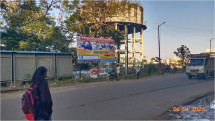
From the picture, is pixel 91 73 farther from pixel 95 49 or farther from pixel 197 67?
pixel 197 67

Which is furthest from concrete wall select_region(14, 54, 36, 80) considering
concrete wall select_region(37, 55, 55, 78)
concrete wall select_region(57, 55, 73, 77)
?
concrete wall select_region(57, 55, 73, 77)

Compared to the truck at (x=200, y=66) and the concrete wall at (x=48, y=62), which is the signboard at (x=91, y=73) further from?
the truck at (x=200, y=66)

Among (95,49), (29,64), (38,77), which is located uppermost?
(95,49)

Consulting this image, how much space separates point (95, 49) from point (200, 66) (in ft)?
34.8

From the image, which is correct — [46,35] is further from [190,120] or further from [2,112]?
[190,120]

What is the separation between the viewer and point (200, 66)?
61.2 ft

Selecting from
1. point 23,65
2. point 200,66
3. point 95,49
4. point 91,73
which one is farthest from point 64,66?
point 200,66

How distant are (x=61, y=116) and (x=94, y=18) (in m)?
19.3

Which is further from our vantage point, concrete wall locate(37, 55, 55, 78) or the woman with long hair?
concrete wall locate(37, 55, 55, 78)

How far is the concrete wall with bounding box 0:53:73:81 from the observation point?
13450 mm

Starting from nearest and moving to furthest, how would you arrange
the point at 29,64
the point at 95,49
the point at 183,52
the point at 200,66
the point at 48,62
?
the point at 29,64 → the point at 48,62 → the point at 200,66 → the point at 95,49 → the point at 183,52

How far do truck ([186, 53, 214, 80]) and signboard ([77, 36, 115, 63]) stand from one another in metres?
8.15
